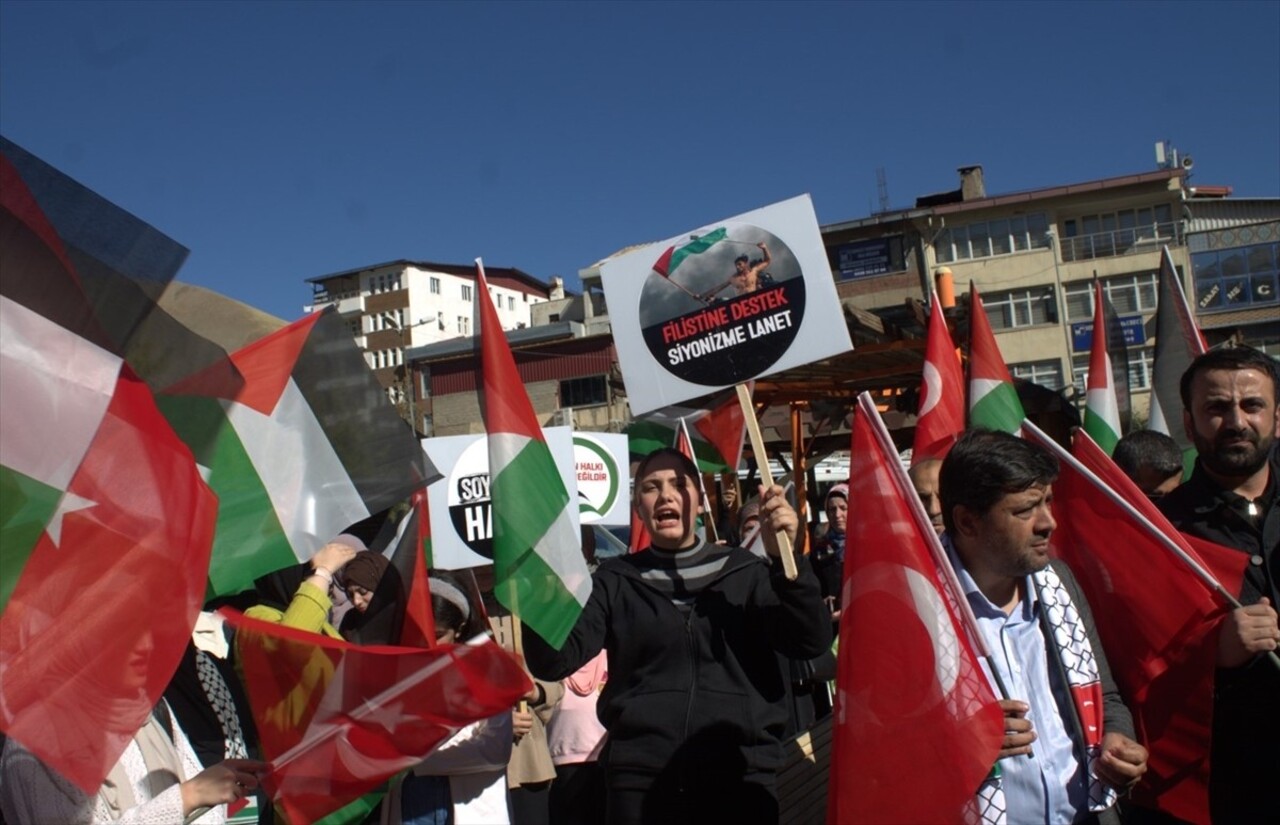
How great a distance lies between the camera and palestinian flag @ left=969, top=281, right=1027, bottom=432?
689 centimetres

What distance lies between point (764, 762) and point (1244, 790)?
4.42 ft

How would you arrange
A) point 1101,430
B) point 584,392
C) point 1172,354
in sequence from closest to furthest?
point 1172,354 → point 1101,430 → point 584,392

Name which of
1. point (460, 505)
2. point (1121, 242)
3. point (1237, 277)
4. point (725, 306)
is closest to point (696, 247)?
point (725, 306)

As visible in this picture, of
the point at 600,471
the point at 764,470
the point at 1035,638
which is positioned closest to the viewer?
the point at 1035,638

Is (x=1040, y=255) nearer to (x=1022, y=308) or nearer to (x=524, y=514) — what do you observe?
(x=1022, y=308)

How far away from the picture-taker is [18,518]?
287cm

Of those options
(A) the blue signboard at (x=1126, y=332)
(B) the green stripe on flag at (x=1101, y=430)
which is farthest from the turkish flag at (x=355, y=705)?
(A) the blue signboard at (x=1126, y=332)

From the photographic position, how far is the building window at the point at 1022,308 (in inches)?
1959

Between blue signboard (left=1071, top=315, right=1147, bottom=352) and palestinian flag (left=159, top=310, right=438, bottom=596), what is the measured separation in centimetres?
4462

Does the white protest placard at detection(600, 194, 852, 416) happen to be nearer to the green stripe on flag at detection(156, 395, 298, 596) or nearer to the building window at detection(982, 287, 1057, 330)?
the green stripe on flag at detection(156, 395, 298, 596)

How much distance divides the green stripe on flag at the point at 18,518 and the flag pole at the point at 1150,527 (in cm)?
254

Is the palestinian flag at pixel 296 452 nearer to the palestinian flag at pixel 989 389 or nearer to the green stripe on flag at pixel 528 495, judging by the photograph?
the green stripe on flag at pixel 528 495

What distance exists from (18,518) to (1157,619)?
292cm

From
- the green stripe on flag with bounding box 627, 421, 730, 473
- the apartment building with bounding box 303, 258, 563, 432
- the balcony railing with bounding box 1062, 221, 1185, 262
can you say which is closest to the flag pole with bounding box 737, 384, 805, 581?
the green stripe on flag with bounding box 627, 421, 730, 473
